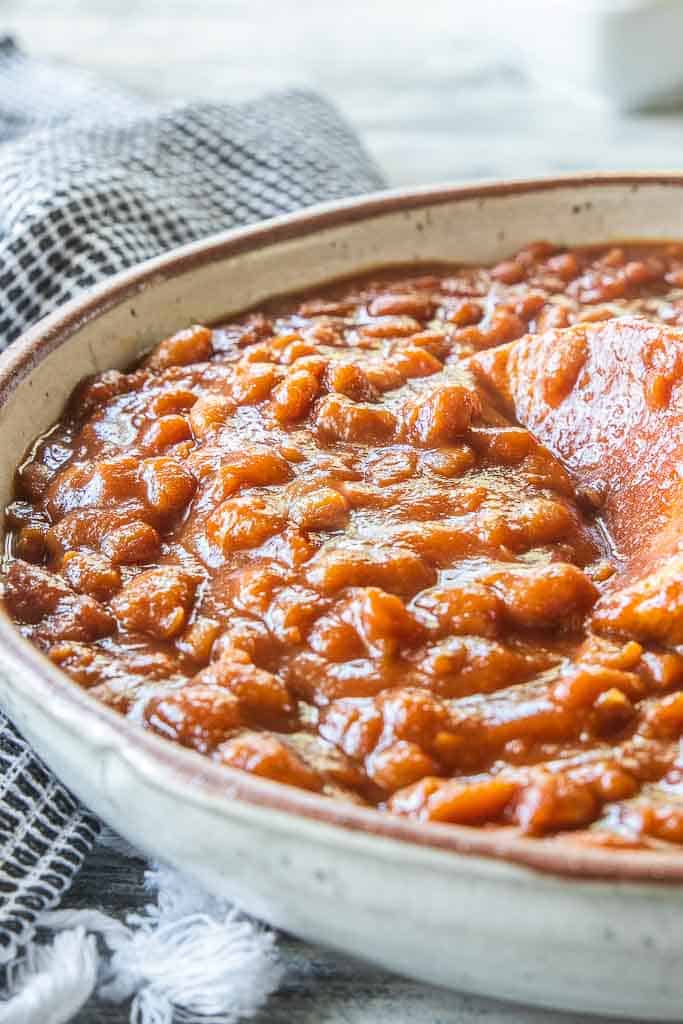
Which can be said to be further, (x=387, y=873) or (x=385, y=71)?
(x=385, y=71)

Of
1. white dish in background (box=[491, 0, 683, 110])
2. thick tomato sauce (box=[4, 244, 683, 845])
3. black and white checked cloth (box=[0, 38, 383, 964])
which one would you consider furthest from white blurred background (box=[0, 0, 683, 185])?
thick tomato sauce (box=[4, 244, 683, 845])

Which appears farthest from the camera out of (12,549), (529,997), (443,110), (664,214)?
(443,110)

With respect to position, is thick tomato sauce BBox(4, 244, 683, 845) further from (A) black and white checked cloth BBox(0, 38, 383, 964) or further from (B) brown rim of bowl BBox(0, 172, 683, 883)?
(A) black and white checked cloth BBox(0, 38, 383, 964)

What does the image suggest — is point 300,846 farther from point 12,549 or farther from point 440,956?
point 12,549

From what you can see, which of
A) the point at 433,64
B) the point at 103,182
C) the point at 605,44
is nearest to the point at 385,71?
the point at 433,64

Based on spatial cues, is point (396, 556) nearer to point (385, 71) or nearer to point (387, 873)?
point (387, 873)

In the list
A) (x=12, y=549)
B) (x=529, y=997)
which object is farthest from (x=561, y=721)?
(x=12, y=549)
